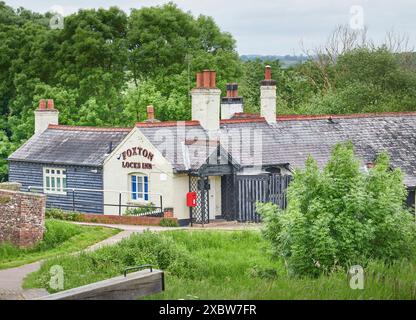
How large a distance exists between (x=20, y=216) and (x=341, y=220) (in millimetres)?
12365

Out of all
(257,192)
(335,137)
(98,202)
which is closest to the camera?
(257,192)

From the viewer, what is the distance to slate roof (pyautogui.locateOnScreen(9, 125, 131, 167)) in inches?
1667

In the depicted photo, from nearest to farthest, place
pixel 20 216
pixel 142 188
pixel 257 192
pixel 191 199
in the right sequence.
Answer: pixel 20 216
pixel 191 199
pixel 257 192
pixel 142 188

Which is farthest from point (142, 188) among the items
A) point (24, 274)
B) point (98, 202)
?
point (24, 274)

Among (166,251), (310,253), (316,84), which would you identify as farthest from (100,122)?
(310,253)

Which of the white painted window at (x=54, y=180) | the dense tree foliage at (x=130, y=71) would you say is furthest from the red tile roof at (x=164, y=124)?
the dense tree foliage at (x=130, y=71)

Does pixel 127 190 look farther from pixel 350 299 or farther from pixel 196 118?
pixel 350 299

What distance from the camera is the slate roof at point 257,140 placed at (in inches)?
1585

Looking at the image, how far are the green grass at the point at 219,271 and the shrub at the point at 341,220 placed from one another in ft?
3.11

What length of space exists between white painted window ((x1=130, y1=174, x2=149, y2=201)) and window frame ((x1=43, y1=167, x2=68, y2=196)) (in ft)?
11.7

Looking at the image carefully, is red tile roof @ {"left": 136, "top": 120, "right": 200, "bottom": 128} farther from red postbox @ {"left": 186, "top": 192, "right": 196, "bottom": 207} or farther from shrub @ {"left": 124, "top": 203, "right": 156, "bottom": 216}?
red postbox @ {"left": 186, "top": 192, "right": 196, "bottom": 207}

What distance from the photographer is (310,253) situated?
71.2 ft

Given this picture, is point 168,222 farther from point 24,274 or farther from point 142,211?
point 24,274

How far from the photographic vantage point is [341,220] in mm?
22109
